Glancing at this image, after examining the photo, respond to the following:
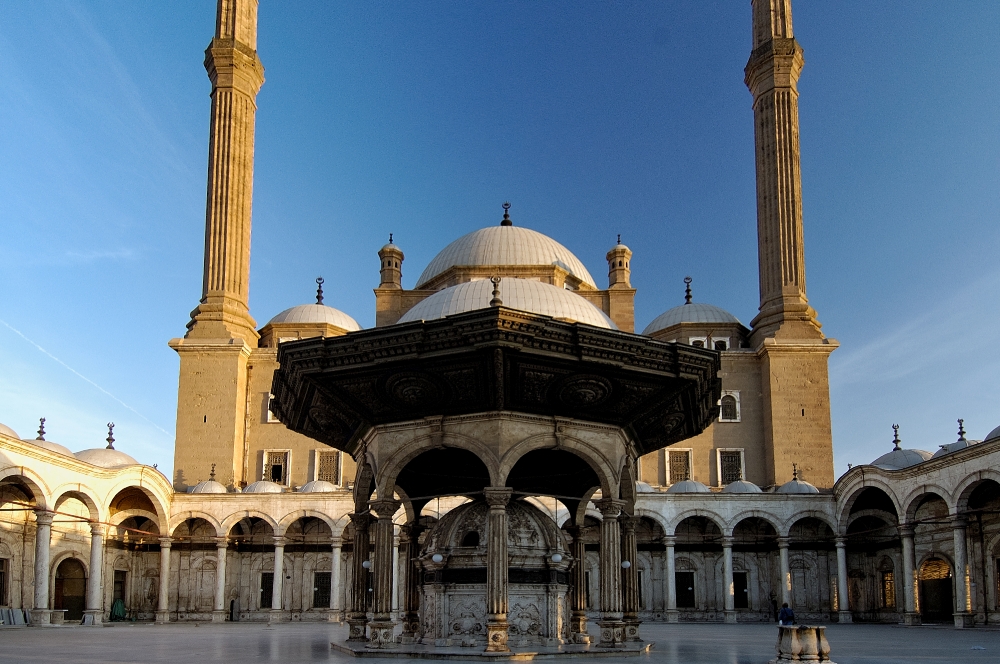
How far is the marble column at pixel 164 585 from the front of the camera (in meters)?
32.4

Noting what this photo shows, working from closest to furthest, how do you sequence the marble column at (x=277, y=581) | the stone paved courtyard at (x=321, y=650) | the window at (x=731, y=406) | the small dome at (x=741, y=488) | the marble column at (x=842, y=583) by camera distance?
the stone paved courtyard at (x=321, y=650), the marble column at (x=842, y=583), the marble column at (x=277, y=581), the small dome at (x=741, y=488), the window at (x=731, y=406)

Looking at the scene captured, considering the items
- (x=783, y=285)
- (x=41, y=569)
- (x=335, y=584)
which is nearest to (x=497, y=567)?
(x=41, y=569)

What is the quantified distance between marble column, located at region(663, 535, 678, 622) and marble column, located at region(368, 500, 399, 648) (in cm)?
1953

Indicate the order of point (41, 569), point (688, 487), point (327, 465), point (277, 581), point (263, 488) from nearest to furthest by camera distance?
1. point (41, 569)
2. point (277, 581)
3. point (688, 487)
4. point (263, 488)
5. point (327, 465)

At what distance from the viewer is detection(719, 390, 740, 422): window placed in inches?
Result: 1550

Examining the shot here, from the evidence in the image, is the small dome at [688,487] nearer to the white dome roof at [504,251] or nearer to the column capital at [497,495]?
the white dome roof at [504,251]

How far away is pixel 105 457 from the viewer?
34.7m

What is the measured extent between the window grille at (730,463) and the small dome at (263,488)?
17.0 meters

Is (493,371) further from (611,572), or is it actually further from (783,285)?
(783,285)

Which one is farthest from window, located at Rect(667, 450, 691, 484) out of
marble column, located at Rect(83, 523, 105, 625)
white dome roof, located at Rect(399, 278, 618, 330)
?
white dome roof, located at Rect(399, 278, 618, 330)

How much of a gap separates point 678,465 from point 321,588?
14528 millimetres

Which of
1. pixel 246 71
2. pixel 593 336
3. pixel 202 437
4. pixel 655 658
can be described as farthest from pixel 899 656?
pixel 246 71

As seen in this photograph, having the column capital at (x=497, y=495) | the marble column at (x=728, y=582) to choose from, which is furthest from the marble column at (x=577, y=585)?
the marble column at (x=728, y=582)

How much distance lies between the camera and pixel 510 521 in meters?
15.4
